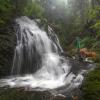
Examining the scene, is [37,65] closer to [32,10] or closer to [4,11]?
[4,11]

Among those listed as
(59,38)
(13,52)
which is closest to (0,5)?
(13,52)

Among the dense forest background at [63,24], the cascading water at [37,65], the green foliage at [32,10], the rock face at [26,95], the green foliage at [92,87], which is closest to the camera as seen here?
the green foliage at [92,87]

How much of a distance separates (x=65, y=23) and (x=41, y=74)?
1309 centimetres

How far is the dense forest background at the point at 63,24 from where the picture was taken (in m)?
12.3

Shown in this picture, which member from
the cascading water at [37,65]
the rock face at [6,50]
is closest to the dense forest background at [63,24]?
the rock face at [6,50]

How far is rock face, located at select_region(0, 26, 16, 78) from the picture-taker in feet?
40.6

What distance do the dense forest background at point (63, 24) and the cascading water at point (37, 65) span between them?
0.66m

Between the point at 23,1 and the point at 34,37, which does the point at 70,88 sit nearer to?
the point at 34,37

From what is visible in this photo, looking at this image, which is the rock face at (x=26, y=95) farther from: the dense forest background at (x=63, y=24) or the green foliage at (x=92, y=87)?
the dense forest background at (x=63, y=24)

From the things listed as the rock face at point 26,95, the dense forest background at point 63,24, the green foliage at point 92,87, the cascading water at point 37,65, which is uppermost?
the dense forest background at point 63,24

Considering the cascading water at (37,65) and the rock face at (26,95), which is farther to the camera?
the cascading water at (37,65)

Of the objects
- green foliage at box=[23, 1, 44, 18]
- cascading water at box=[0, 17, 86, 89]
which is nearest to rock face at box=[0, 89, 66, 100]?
cascading water at box=[0, 17, 86, 89]

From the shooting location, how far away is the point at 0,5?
15.0 metres

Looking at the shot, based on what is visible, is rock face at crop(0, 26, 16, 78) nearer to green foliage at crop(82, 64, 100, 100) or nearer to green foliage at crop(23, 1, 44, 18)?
green foliage at crop(82, 64, 100, 100)
